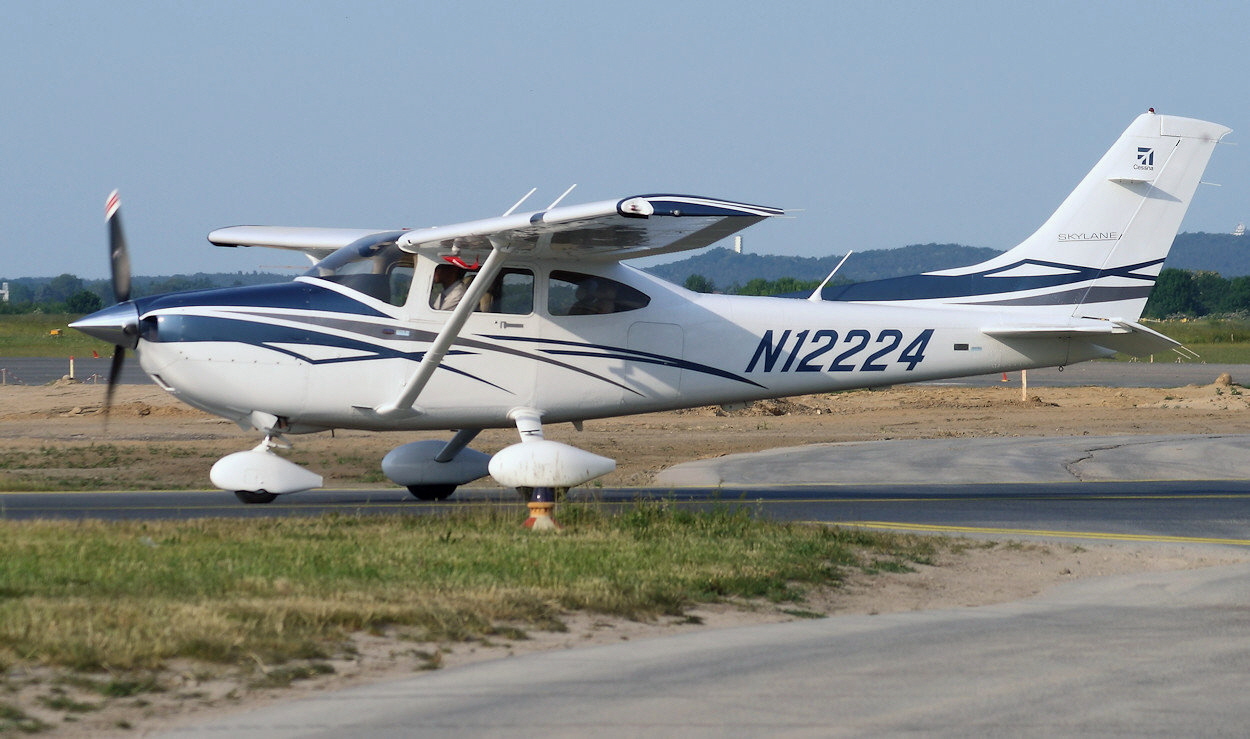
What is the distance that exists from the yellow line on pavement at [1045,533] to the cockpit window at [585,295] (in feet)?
10.3

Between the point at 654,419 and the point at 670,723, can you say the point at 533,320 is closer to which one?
the point at 670,723

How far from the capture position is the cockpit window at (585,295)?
13.1 meters

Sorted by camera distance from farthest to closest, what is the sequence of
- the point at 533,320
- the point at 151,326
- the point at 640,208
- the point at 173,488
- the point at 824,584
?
the point at 173,488, the point at 533,320, the point at 151,326, the point at 640,208, the point at 824,584

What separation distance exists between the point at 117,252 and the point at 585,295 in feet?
15.8

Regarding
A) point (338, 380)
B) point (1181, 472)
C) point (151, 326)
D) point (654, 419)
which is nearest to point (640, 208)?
point (338, 380)

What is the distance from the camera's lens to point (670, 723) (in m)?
5.15

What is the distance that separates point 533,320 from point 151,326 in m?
3.55

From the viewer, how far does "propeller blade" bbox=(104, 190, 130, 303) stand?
13.4 meters

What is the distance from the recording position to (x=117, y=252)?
531 inches

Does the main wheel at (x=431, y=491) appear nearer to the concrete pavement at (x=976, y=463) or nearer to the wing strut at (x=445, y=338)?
the wing strut at (x=445, y=338)

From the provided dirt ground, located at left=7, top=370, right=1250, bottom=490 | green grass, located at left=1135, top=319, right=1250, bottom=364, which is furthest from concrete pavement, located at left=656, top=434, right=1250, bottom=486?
green grass, located at left=1135, top=319, right=1250, bottom=364

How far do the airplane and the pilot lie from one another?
2 cm

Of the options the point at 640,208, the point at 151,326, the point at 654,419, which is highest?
the point at 640,208

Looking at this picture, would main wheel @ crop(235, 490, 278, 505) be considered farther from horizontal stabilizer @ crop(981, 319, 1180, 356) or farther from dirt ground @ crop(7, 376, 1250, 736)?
horizontal stabilizer @ crop(981, 319, 1180, 356)
